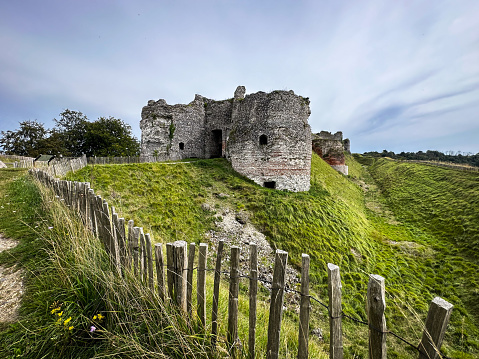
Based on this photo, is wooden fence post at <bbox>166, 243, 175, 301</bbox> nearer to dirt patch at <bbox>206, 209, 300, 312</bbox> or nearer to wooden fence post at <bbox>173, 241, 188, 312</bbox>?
wooden fence post at <bbox>173, 241, 188, 312</bbox>

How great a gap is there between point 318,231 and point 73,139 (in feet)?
162

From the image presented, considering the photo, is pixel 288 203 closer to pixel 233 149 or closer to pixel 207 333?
pixel 233 149

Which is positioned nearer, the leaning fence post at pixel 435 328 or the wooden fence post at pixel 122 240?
the leaning fence post at pixel 435 328

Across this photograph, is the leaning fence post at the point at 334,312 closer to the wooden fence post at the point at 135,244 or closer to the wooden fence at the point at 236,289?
the wooden fence at the point at 236,289

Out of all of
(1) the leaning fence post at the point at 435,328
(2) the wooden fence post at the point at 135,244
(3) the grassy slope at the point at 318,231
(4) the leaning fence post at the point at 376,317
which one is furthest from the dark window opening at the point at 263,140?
(1) the leaning fence post at the point at 435,328

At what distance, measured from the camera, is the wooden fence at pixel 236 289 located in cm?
169

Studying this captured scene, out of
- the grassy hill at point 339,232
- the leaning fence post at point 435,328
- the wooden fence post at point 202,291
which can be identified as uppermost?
the leaning fence post at point 435,328

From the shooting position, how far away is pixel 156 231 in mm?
8938

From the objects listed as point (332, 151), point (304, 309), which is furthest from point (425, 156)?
point (304, 309)

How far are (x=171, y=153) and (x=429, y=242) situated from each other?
20.0m

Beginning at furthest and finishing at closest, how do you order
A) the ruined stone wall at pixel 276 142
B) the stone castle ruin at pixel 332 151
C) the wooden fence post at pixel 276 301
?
the stone castle ruin at pixel 332 151 → the ruined stone wall at pixel 276 142 → the wooden fence post at pixel 276 301

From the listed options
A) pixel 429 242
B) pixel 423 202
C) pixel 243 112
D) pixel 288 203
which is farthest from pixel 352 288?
pixel 423 202

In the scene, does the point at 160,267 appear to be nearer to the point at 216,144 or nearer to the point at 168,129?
the point at 168,129

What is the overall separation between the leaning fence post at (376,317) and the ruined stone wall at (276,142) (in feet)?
43.3
